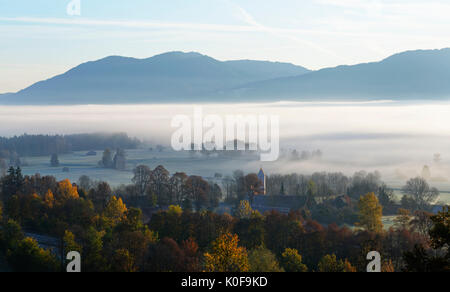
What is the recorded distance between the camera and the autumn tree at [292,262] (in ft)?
115

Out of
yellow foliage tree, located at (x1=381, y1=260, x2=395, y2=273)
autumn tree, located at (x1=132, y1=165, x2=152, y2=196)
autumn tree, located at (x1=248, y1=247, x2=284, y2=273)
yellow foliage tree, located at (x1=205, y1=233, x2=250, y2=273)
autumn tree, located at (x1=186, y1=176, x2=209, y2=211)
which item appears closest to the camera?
yellow foliage tree, located at (x1=205, y1=233, x2=250, y2=273)

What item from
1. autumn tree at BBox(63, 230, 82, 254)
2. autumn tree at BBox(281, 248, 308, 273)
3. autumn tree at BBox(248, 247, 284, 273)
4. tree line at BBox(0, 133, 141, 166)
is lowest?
autumn tree at BBox(281, 248, 308, 273)

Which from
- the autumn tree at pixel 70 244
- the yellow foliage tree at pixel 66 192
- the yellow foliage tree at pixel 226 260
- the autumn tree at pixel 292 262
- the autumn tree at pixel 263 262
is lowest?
the autumn tree at pixel 292 262

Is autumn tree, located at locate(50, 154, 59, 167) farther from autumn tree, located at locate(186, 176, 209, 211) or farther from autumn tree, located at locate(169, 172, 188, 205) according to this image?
autumn tree, located at locate(186, 176, 209, 211)

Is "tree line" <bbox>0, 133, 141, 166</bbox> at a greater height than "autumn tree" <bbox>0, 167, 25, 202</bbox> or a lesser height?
greater

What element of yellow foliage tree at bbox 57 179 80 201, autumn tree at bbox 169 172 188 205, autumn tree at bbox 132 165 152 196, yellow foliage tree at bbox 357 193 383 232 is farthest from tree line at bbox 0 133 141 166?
yellow foliage tree at bbox 357 193 383 232

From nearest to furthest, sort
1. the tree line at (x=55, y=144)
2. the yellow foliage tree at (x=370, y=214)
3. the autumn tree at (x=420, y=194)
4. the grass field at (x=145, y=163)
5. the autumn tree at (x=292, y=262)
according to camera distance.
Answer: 1. the autumn tree at (x=292, y=262)
2. the yellow foliage tree at (x=370, y=214)
3. the autumn tree at (x=420, y=194)
4. the grass field at (x=145, y=163)
5. the tree line at (x=55, y=144)

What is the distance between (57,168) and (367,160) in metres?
70.2

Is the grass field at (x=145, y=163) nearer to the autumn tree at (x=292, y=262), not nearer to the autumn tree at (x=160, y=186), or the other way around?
the autumn tree at (x=160, y=186)

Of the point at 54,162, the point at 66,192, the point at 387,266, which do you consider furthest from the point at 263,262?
the point at 54,162

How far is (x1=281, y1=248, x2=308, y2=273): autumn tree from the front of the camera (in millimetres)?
35062

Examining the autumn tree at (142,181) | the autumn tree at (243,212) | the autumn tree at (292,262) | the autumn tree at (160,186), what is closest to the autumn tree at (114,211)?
the autumn tree at (243,212)
